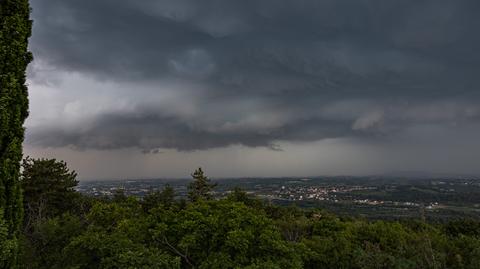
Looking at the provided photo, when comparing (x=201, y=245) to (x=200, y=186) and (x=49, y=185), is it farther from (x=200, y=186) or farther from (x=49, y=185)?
(x=200, y=186)

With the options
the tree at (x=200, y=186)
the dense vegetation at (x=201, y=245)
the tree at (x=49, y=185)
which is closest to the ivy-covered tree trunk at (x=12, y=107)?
the dense vegetation at (x=201, y=245)

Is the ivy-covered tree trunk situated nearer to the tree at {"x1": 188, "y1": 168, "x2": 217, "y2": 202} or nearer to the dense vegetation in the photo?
the dense vegetation

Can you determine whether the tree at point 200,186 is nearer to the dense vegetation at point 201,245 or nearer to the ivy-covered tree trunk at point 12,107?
the dense vegetation at point 201,245

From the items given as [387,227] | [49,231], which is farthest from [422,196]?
[49,231]

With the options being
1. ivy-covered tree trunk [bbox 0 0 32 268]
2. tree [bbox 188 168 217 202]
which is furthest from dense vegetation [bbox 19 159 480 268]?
tree [bbox 188 168 217 202]

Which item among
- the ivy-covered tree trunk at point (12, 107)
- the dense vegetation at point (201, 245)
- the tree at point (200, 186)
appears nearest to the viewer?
the ivy-covered tree trunk at point (12, 107)

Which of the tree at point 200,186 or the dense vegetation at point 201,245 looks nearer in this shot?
the dense vegetation at point 201,245

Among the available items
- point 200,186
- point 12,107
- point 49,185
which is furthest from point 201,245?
point 200,186
